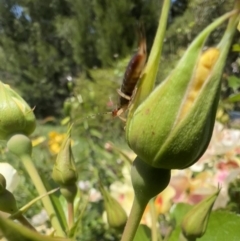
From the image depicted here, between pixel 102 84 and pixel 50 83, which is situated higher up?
pixel 102 84

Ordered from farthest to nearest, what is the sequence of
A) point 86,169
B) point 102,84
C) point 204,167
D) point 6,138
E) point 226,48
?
point 102,84 < point 86,169 < point 204,167 < point 6,138 < point 226,48

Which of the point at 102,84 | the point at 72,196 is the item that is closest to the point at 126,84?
the point at 72,196

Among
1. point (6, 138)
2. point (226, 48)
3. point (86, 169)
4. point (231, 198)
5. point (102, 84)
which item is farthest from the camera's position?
point (102, 84)

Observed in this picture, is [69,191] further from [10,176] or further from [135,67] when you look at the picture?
[135,67]

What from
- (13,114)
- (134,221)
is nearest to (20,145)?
(13,114)

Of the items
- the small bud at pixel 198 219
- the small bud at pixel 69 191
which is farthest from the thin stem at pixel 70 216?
the small bud at pixel 198 219

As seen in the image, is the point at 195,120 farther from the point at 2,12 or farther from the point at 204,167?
the point at 2,12

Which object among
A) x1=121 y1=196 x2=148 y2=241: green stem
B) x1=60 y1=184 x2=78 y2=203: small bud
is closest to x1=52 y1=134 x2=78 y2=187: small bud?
x1=60 y1=184 x2=78 y2=203: small bud
